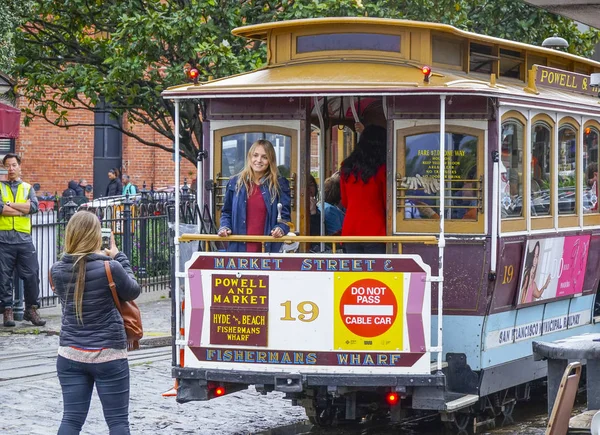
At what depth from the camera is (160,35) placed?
16.8 meters

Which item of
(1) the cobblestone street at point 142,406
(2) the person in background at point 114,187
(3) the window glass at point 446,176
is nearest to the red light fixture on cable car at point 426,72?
(3) the window glass at point 446,176

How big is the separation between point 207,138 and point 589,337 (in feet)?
11.3

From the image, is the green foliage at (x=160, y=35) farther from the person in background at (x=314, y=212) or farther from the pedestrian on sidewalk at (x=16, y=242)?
A: the person in background at (x=314, y=212)

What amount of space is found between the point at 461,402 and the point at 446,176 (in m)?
1.71

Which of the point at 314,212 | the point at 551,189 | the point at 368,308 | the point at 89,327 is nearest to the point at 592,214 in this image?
the point at 551,189

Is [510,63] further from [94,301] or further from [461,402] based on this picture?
[94,301]

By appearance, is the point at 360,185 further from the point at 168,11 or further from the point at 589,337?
the point at 168,11

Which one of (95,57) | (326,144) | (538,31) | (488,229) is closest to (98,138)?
(95,57)

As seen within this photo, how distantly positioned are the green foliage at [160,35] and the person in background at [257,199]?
7.26 metres

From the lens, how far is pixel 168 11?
1734cm

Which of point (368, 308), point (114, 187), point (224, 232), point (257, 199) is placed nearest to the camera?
point (368, 308)

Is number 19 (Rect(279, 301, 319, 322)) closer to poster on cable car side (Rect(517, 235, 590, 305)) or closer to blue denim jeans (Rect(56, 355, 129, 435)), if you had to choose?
blue denim jeans (Rect(56, 355, 129, 435))

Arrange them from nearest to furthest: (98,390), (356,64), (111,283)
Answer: (111,283) < (98,390) < (356,64)

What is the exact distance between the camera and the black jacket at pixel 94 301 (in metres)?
7.25
